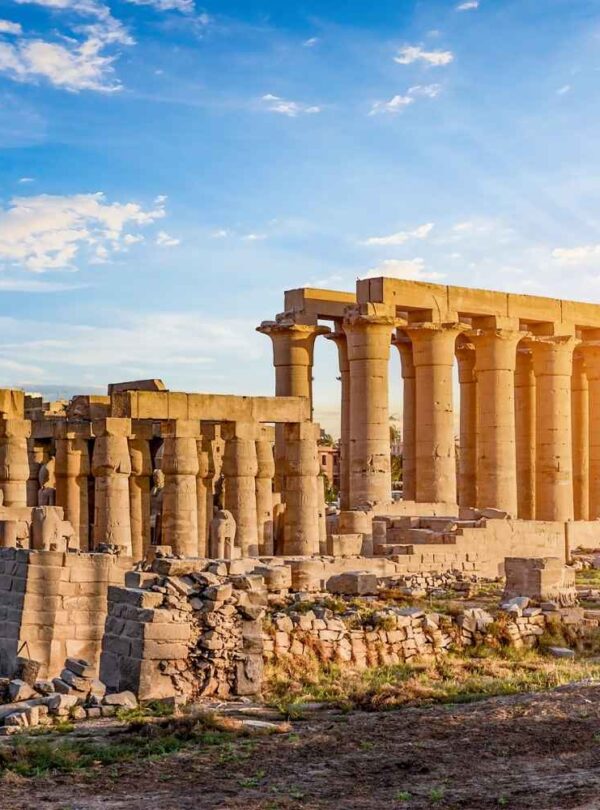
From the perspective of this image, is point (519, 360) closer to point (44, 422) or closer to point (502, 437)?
point (502, 437)

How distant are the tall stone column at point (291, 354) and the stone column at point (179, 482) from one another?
32.3 feet

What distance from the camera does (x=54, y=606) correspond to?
19.9 meters

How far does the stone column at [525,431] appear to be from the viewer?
5416cm

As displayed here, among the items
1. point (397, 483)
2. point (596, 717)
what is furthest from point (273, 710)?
point (397, 483)

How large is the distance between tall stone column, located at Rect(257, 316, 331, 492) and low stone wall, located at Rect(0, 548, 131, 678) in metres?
25.0

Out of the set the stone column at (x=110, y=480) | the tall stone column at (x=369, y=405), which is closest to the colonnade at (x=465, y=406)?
the tall stone column at (x=369, y=405)

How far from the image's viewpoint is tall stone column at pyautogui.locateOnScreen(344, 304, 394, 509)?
4366 centimetres

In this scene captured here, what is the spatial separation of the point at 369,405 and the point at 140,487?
8.51 m

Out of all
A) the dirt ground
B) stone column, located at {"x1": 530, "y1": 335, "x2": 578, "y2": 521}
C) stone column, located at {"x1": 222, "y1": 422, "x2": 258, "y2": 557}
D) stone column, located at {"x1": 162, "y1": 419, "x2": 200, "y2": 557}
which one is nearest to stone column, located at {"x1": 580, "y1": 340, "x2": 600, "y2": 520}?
stone column, located at {"x1": 530, "y1": 335, "x2": 578, "y2": 521}

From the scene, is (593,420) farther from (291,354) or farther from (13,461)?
(13,461)

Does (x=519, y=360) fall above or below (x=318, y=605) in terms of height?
above

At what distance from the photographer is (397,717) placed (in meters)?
15.8

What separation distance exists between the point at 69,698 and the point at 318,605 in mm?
8661

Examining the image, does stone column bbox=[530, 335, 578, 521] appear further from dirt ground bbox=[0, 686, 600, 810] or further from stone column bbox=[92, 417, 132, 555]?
dirt ground bbox=[0, 686, 600, 810]
